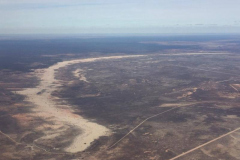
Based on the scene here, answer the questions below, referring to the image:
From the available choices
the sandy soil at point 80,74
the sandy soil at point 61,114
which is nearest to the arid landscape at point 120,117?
the sandy soil at point 61,114

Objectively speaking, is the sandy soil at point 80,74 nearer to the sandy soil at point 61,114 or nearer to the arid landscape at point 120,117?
the arid landscape at point 120,117

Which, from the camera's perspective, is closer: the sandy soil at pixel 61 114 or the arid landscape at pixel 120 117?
the arid landscape at pixel 120 117

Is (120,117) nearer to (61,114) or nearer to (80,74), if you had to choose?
(61,114)

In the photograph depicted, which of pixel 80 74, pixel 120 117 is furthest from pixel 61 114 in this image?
pixel 80 74

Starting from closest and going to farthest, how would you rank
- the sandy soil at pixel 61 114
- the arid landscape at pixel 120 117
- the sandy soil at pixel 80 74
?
the arid landscape at pixel 120 117 < the sandy soil at pixel 61 114 < the sandy soil at pixel 80 74

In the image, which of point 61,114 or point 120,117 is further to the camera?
point 61,114

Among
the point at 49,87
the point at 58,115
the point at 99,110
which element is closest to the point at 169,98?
the point at 99,110

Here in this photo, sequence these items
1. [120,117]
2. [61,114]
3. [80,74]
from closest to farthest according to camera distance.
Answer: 1. [120,117]
2. [61,114]
3. [80,74]

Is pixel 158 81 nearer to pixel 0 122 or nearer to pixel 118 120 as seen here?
pixel 118 120

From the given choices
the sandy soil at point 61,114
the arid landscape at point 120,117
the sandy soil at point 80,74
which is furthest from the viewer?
the sandy soil at point 80,74

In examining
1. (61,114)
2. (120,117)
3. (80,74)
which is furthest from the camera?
(80,74)

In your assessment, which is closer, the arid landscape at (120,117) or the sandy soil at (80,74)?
the arid landscape at (120,117)
